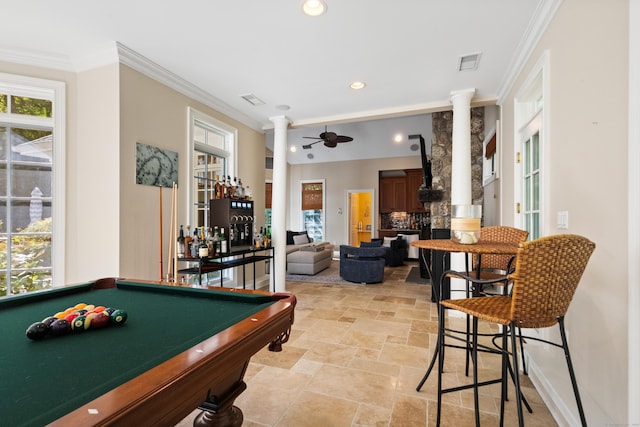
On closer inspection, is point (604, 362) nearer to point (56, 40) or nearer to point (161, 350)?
point (161, 350)

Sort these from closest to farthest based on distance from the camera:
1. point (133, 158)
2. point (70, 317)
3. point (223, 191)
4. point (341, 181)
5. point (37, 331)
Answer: point (37, 331)
point (70, 317)
point (133, 158)
point (223, 191)
point (341, 181)

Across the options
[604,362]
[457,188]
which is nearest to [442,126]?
[457,188]

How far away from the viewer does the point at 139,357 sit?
932mm

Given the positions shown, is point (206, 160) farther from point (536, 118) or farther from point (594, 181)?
point (594, 181)

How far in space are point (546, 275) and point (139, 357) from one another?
5.37 feet

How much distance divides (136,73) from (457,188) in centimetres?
386

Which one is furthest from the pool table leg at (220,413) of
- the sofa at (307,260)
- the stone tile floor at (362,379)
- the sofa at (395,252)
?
the sofa at (395,252)

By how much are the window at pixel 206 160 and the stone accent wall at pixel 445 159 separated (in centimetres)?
350

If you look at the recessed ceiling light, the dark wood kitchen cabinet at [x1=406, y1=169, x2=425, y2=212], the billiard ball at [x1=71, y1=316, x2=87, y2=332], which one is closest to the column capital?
the recessed ceiling light

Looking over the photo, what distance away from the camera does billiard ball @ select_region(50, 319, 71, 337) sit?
1086mm

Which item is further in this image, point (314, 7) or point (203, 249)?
point (203, 249)

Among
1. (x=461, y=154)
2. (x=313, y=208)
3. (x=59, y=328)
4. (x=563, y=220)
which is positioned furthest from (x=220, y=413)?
(x=313, y=208)

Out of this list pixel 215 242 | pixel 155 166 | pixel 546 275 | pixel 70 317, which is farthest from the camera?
pixel 215 242

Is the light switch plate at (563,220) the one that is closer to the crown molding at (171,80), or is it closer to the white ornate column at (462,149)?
→ the white ornate column at (462,149)
